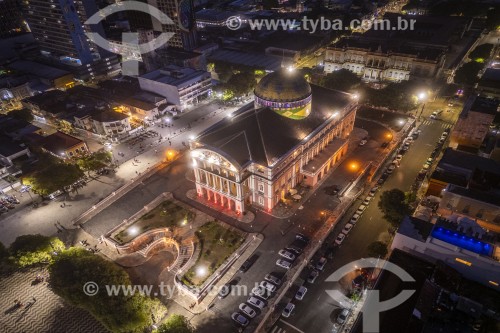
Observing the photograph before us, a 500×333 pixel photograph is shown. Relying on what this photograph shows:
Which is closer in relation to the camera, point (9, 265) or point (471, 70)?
point (9, 265)

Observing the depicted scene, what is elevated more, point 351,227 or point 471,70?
point 471,70

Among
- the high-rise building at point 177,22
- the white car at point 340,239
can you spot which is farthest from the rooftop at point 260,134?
the high-rise building at point 177,22

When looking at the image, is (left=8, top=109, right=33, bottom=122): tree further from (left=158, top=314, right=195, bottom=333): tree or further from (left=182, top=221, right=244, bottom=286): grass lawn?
(left=158, top=314, right=195, bottom=333): tree

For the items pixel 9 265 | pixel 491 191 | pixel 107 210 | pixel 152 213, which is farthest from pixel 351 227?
pixel 9 265

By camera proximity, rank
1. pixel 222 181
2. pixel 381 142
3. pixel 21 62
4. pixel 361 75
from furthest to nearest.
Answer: pixel 21 62
pixel 361 75
pixel 381 142
pixel 222 181

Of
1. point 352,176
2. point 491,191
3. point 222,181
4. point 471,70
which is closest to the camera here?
point 491,191

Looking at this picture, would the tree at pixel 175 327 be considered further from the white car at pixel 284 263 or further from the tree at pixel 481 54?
the tree at pixel 481 54

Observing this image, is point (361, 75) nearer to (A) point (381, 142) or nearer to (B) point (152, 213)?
(A) point (381, 142)

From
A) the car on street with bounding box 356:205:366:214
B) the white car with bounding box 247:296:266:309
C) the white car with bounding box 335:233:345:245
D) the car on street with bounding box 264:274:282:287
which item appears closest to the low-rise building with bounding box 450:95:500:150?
the car on street with bounding box 356:205:366:214
